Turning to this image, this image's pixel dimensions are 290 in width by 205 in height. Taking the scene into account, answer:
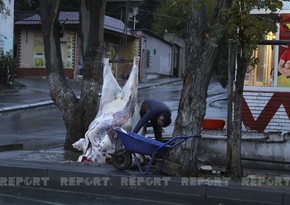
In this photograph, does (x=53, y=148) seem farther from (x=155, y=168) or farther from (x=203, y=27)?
(x=203, y=27)

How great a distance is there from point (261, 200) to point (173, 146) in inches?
63.1

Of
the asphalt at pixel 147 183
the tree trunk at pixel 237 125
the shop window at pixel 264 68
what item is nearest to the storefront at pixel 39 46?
the shop window at pixel 264 68

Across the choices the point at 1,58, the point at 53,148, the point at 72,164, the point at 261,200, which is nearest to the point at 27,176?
the point at 72,164

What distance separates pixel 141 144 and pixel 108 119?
1953 millimetres

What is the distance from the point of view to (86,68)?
37.5 feet

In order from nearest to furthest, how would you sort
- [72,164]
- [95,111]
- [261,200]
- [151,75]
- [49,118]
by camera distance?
[261,200]
[72,164]
[95,111]
[49,118]
[151,75]

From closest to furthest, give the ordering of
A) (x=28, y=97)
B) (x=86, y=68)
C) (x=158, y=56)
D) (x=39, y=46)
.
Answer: (x=86, y=68)
(x=28, y=97)
(x=39, y=46)
(x=158, y=56)

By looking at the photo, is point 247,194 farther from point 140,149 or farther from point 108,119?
point 108,119

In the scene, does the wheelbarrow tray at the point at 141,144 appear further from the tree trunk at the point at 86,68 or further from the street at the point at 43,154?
the tree trunk at the point at 86,68

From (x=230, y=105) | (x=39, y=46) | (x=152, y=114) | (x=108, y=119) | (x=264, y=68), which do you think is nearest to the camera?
(x=230, y=105)

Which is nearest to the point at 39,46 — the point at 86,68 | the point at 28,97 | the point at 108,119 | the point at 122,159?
the point at 28,97

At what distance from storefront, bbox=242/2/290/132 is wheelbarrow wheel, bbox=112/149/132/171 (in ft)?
13.6

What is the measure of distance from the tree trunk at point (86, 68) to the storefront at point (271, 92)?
3507 mm

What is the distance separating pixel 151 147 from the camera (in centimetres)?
837
